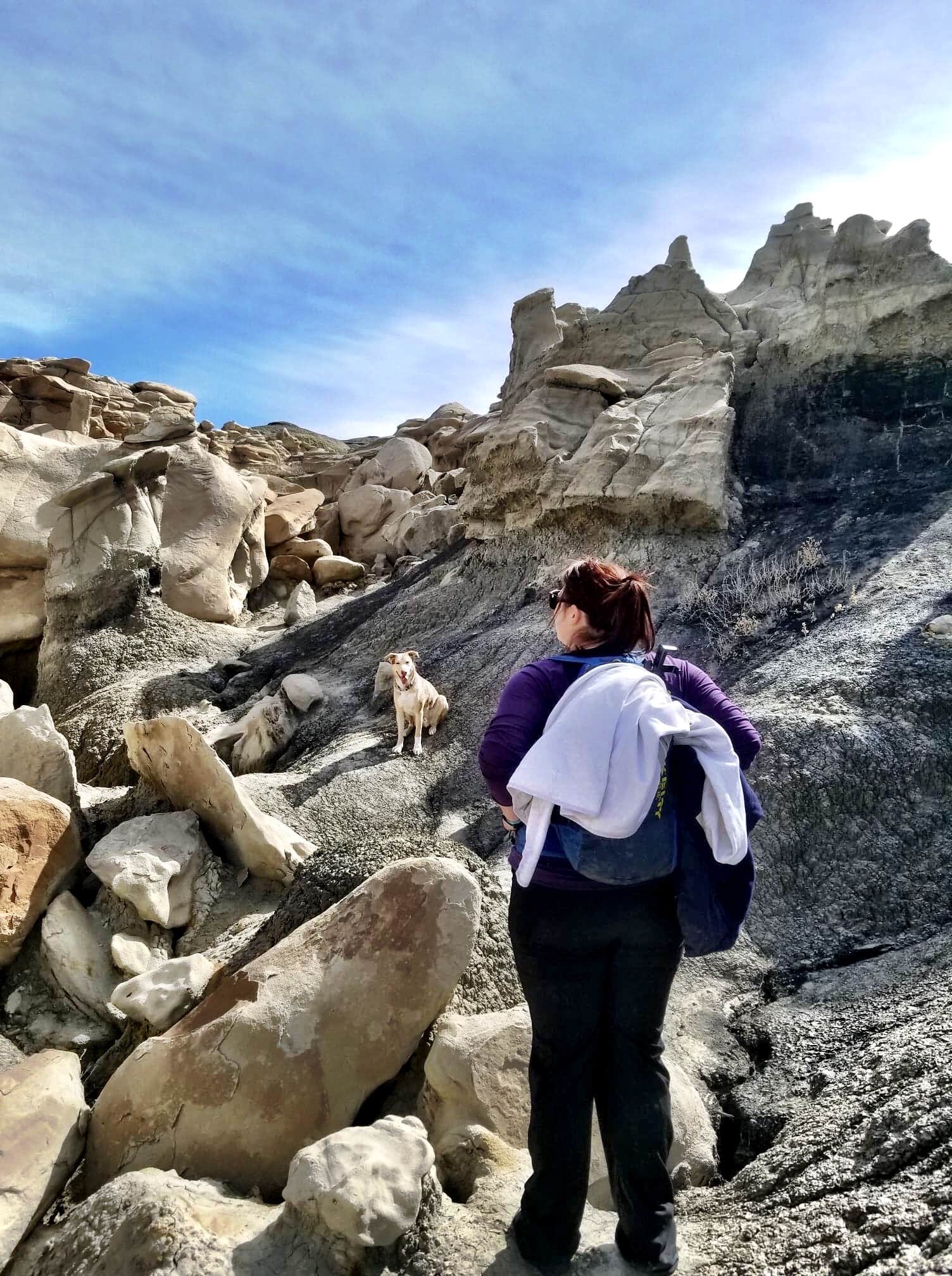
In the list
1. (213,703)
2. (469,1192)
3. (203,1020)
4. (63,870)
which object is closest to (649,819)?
(469,1192)

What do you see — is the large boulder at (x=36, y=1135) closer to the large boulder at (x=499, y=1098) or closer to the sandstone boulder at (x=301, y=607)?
the large boulder at (x=499, y=1098)

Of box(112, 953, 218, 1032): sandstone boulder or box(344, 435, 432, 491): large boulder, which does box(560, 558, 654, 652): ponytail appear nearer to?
box(112, 953, 218, 1032): sandstone boulder

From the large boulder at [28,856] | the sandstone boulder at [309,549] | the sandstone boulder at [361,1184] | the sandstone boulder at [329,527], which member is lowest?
the sandstone boulder at [361,1184]

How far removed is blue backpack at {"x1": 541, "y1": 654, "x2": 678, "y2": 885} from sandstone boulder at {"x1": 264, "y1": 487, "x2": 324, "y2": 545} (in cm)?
1377

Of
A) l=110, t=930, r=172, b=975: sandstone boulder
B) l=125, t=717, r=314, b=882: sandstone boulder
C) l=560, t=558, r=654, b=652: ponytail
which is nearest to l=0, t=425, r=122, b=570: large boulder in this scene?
l=125, t=717, r=314, b=882: sandstone boulder

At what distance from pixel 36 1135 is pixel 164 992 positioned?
2.79ft

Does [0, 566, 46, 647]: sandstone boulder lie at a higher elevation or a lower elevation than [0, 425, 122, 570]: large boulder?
lower

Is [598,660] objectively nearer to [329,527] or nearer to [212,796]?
[212,796]

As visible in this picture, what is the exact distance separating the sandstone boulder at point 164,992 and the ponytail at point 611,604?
273 cm

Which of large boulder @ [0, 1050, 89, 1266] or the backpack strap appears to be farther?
large boulder @ [0, 1050, 89, 1266]

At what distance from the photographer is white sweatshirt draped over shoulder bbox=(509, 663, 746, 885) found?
1.94 metres

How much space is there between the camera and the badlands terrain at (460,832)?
2387 millimetres

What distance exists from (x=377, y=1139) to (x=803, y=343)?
30.8 ft

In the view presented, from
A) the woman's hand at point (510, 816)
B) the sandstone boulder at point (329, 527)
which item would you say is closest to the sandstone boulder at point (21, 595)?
the sandstone boulder at point (329, 527)
